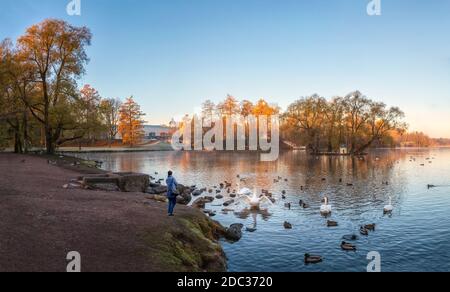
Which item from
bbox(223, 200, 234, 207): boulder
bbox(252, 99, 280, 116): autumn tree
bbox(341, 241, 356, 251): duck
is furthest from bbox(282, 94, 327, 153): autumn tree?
bbox(341, 241, 356, 251): duck

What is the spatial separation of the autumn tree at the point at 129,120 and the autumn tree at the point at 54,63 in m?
73.9

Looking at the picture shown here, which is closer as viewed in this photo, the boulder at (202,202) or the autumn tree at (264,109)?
the boulder at (202,202)

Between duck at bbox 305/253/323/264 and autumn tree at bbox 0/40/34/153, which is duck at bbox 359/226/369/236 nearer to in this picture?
duck at bbox 305/253/323/264

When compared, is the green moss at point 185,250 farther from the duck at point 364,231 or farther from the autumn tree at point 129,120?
the autumn tree at point 129,120

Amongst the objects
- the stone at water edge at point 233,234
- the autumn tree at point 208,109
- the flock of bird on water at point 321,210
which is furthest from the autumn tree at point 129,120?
the stone at water edge at point 233,234

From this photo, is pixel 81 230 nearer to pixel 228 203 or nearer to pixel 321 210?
pixel 228 203

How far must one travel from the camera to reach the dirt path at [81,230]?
1205cm

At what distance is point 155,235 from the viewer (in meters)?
15.2

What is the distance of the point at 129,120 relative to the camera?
131 m

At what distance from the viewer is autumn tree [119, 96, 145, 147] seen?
428 ft
